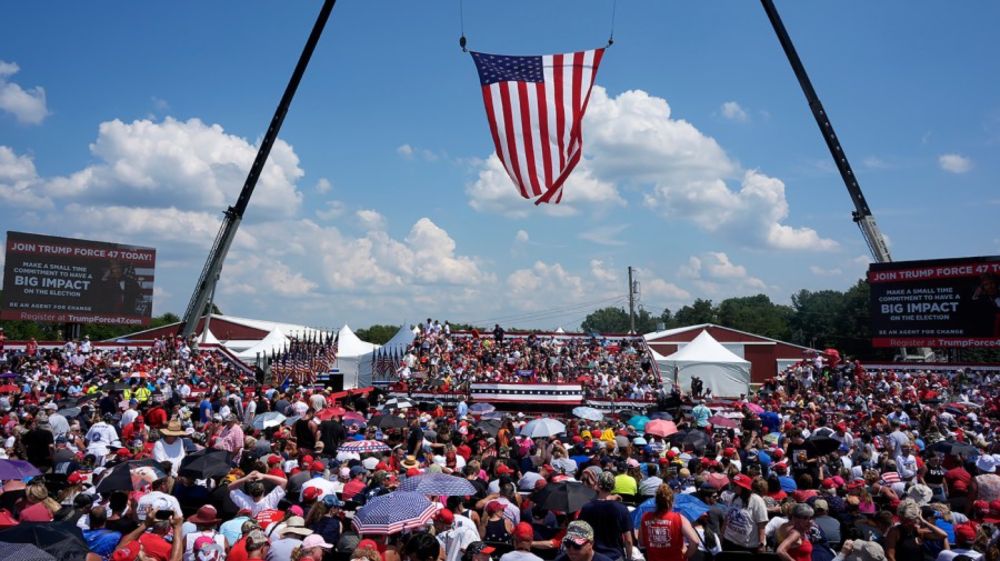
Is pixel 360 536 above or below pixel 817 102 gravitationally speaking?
below

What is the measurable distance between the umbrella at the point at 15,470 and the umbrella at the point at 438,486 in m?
4.87

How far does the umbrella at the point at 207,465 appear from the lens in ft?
31.1

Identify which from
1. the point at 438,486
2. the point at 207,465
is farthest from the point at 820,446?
the point at 207,465

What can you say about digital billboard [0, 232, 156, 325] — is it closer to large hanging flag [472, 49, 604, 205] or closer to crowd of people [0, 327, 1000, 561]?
crowd of people [0, 327, 1000, 561]

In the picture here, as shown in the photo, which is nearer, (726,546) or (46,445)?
(726,546)

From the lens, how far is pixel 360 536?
655cm

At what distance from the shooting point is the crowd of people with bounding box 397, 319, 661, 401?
30.7 meters

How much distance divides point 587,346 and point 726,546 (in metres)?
29.8

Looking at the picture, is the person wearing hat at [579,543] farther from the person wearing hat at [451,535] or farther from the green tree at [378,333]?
the green tree at [378,333]

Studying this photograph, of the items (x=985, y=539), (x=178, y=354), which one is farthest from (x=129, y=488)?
(x=178, y=354)

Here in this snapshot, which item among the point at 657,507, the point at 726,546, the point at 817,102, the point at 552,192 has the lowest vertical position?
the point at 726,546

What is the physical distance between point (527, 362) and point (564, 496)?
25.6m

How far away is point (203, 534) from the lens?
6586 mm

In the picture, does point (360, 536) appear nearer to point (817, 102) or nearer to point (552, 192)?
point (552, 192)
